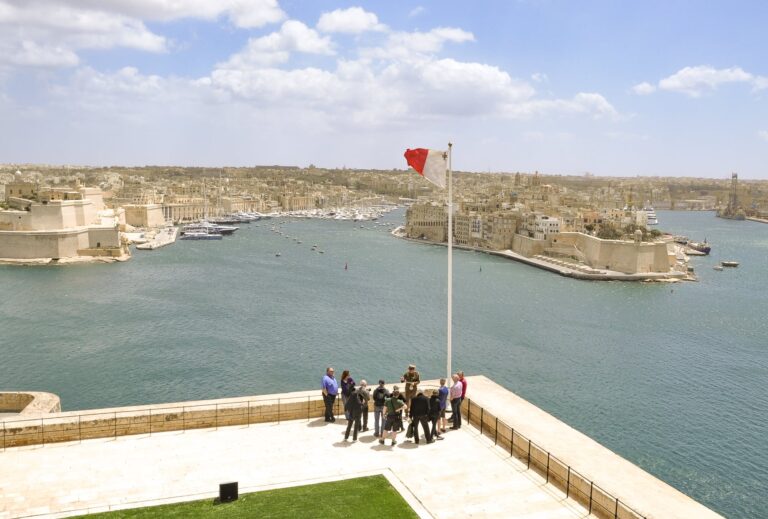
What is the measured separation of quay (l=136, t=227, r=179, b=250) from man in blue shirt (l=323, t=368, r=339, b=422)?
48961mm

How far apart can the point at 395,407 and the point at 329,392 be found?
93cm

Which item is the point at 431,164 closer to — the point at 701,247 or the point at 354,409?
the point at 354,409

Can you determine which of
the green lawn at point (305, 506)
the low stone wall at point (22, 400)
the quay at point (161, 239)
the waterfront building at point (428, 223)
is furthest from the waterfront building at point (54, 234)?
the green lawn at point (305, 506)

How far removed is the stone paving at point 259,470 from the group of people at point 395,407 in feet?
0.51

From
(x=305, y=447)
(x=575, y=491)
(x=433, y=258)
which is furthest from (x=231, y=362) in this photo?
(x=433, y=258)

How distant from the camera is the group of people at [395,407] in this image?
6.87m

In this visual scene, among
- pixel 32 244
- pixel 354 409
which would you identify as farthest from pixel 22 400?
pixel 32 244

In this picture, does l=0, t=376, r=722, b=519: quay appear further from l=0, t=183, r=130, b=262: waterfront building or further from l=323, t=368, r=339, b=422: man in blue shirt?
l=0, t=183, r=130, b=262: waterfront building

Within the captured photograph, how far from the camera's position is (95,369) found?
19016mm

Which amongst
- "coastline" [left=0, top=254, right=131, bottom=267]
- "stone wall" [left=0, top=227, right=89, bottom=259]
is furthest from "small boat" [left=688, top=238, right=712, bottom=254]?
"stone wall" [left=0, top=227, right=89, bottom=259]

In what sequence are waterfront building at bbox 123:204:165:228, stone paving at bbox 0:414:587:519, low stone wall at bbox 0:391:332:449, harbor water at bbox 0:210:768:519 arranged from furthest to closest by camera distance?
waterfront building at bbox 123:204:165:228 < harbor water at bbox 0:210:768:519 < low stone wall at bbox 0:391:332:449 < stone paving at bbox 0:414:587:519

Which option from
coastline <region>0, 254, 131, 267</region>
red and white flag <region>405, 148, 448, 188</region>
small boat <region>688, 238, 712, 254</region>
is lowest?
small boat <region>688, 238, 712, 254</region>

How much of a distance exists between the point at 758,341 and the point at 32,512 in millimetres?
27284

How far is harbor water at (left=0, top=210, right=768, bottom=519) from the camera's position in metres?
15.5
